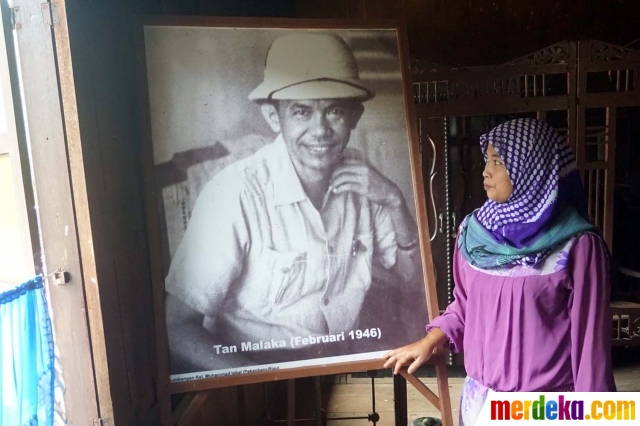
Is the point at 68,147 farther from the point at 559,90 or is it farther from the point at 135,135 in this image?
the point at 559,90

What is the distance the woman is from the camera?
1064mm

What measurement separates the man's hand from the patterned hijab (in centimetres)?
26

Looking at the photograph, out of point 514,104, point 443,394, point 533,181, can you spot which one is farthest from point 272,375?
point 514,104

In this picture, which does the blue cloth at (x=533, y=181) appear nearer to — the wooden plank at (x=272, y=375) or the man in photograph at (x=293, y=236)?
the man in photograph at (x=293, y=236)

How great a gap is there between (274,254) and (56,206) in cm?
50

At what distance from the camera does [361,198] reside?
1.25 m

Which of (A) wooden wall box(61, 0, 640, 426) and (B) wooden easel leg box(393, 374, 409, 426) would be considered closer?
(A) wooden wall box(61, 0, 640, 426)

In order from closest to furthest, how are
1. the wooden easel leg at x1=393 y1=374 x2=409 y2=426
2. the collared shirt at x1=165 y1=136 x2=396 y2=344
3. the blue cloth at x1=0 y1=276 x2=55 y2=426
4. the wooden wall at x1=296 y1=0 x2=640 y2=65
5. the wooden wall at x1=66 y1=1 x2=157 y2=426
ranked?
1. the blue cloth at x1=0 y1=276 x2=55 y2=426
2. the wooden wall at x1=66 y1=1 x2=157 y2=426
3. the collared shirt at x1=165 y1=136 x2=396 y2=344
4. the wooden easel leg at x1=393 y1=374 x2=409 y2=426
5. the wooden wall at x1=296 y1=0 x2=640 y2=65

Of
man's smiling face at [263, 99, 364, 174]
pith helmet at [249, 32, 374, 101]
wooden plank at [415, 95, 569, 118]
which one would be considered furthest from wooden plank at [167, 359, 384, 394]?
wooden plank at [415, 95, 569, 118]

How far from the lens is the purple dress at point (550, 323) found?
106 centimetres

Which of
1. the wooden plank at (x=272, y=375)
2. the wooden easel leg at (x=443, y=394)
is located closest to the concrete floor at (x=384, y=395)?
the wooden easel leg at (x=443, y=394)

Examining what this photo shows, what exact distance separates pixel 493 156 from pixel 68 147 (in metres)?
0.95

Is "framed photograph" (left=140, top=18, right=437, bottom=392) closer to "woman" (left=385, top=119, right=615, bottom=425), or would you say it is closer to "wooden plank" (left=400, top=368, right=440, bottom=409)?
"wooden plank" (left=400, top=368, right=440, bottom=409)

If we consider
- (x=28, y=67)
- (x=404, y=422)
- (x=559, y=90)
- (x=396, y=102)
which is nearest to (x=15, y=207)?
(x=28, y=67)
